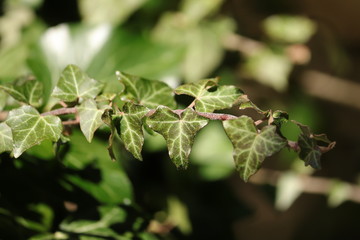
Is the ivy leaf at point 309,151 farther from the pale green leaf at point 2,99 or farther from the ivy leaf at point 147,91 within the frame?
the pale green leaf at point 2,99

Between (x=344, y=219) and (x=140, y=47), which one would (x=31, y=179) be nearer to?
(x=140, y=47)

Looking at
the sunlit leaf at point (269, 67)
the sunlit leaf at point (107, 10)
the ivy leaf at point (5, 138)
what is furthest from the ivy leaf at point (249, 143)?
the sunlit leaf at point (269, 67)

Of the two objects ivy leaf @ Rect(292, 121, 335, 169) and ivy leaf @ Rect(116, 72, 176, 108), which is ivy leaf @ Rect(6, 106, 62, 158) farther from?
ivy leaf @ Rect(292, 121, 335, 169)

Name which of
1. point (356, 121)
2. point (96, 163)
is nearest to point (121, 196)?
point (96, 163)

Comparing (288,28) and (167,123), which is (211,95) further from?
(288,28)

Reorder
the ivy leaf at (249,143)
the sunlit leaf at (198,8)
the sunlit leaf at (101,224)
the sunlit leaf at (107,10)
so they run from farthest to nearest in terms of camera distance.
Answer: the sunlit leaf at (198,8) → the sunlit leaf at (107,10) → the sunlit leaf at (101,224) → the ivy leaf at (249,143)

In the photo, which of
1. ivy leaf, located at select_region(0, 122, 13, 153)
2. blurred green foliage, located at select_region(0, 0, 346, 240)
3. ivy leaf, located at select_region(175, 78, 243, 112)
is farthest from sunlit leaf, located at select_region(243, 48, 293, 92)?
ivy leaf, located at select_region(0, 122, 13, 153)

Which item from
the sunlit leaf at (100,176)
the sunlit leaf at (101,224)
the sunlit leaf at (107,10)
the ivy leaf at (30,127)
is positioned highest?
the ivy leaf at (30,127)
